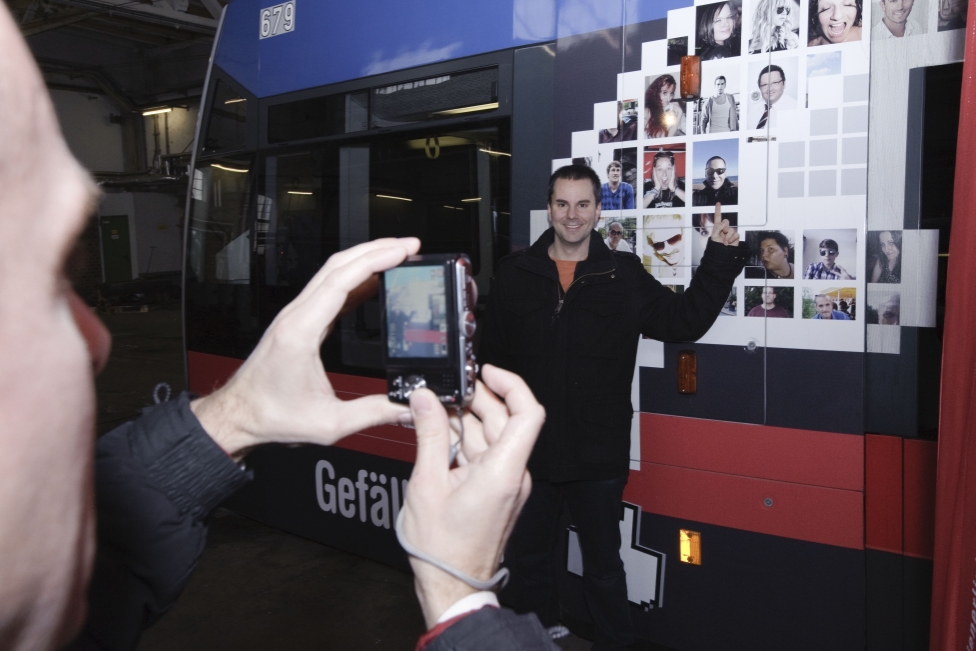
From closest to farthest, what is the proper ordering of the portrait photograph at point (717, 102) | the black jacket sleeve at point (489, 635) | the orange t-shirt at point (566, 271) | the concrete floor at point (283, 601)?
1. the black jacket sleeve at point (489, 635)
2. the portrait photograph at point (717, 102)
3. the orange t-shirt at point (566, 271)
4. the concrete floor at point (283, 601)

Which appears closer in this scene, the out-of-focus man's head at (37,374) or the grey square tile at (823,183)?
the out-of-focus man's head at (37,374)

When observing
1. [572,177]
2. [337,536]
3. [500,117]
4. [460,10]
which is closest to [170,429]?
[572,177]

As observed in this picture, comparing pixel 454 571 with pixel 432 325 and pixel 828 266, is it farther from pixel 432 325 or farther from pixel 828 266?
pixel 828 266

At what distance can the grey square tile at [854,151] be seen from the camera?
2.25 meters

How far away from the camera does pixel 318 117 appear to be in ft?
11.8

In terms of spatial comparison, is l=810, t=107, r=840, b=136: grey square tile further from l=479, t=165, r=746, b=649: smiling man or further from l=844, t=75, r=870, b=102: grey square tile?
l=479, t=165, r=746, b=649: smiling man

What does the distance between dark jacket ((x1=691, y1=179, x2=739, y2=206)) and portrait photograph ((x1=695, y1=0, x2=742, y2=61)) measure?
0.43 meters

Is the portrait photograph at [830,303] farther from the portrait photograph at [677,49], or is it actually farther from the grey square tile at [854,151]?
the portrait photograph at [677,49]

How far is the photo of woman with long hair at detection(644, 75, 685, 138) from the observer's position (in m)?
2.57

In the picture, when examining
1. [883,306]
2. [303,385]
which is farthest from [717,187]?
[303,385]

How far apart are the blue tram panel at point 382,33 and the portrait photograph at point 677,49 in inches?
4.2

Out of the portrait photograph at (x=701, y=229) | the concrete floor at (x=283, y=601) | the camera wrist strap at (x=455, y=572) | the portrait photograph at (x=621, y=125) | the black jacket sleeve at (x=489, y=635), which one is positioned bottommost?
the concrete floor at (x=283, y=601)

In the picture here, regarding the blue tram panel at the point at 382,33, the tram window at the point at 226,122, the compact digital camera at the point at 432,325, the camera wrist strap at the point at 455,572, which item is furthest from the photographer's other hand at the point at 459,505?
the tram window at the point at 226,122

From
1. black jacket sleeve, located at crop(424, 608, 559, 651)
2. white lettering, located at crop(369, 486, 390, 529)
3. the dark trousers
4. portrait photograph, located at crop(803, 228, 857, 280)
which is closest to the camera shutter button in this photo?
black jacket sleeve, located at crop(424, 608, 559, 651)
